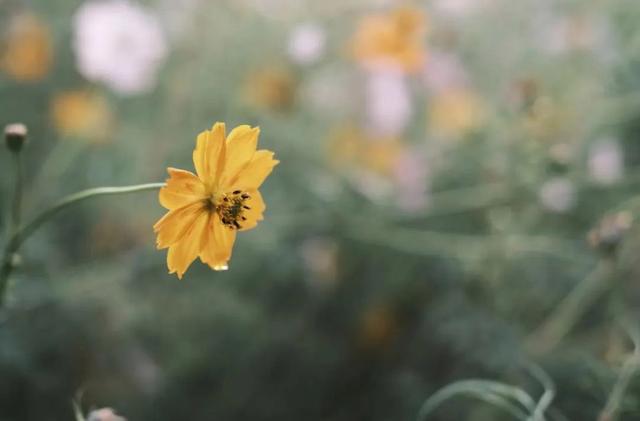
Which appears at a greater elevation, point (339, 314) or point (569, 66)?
point (569, 66)

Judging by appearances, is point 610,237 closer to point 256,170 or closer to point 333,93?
point 256,170

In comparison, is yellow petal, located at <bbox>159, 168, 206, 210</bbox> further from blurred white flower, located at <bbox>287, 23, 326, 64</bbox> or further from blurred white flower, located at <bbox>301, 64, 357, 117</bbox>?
blurred white flower, located at <bbox>301, 64, 357, 117</bbox>

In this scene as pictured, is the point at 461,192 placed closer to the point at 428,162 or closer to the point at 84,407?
the point at 428,162

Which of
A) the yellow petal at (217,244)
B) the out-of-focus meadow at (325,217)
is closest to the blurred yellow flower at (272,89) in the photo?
the out-of-focus meadow at (325,217)

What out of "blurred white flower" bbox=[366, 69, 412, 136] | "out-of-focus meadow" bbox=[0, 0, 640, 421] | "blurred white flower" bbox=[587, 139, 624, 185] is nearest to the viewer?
"out-of-focus meadow" bbox=[0, 0, 640, 421]

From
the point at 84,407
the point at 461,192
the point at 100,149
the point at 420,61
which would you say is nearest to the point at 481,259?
the point at 461,192

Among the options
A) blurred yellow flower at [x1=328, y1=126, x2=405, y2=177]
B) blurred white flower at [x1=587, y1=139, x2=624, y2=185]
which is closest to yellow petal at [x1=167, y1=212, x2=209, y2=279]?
blurred white flower at [x1=587, y1=139, x2=624, y2=185]

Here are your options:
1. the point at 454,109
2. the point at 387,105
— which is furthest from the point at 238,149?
the point at 454,109
